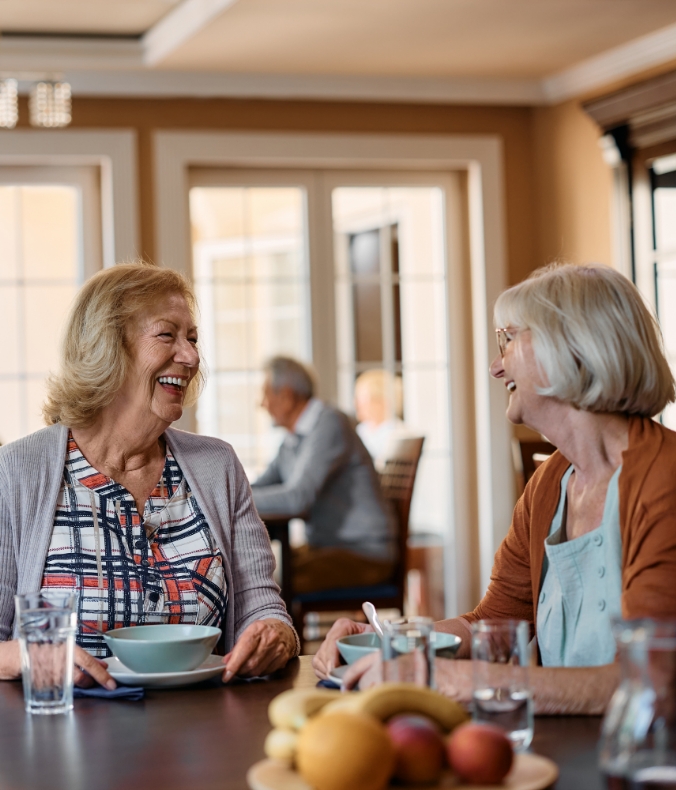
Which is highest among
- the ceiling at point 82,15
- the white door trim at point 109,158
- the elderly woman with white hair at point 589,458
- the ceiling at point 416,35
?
the ceiling at point 82,15

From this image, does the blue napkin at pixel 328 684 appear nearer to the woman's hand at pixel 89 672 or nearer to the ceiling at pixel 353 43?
the woman's hand at pixel 89 672

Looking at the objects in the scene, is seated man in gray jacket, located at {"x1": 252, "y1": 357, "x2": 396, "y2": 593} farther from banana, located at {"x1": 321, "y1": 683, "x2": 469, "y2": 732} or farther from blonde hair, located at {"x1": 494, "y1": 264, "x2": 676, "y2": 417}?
banana, located at {"x1": 321, "y1": 683, "x2": 469, "y2": 732}

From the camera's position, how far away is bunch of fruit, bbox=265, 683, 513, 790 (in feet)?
3.28

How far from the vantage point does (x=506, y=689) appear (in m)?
1.21

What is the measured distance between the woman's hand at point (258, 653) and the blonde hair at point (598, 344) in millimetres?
569

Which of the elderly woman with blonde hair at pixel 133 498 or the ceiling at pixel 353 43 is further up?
the ceiling at pixel 353 43

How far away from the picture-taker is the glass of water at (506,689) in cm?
122

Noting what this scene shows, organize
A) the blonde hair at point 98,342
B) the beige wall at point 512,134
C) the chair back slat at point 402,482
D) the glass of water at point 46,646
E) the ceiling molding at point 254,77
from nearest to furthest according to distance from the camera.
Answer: the glass of water at point 46,646, the blonde hair at point 98,342, the chair back slat at point 402,482, the ceiling molding at point 254,77, the beige wall at point 512,134

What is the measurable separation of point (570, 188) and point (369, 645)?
4.00 m

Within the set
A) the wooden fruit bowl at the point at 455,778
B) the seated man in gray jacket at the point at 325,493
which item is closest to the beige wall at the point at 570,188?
the seated man in gray jacket at the point at 325,493

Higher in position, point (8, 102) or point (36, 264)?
point (8, 102)

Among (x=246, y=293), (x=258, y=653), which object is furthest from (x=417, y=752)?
(x=246, y=293)

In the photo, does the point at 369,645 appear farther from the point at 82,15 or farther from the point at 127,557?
the point at 82,15

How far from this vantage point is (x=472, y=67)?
5.04 meters
